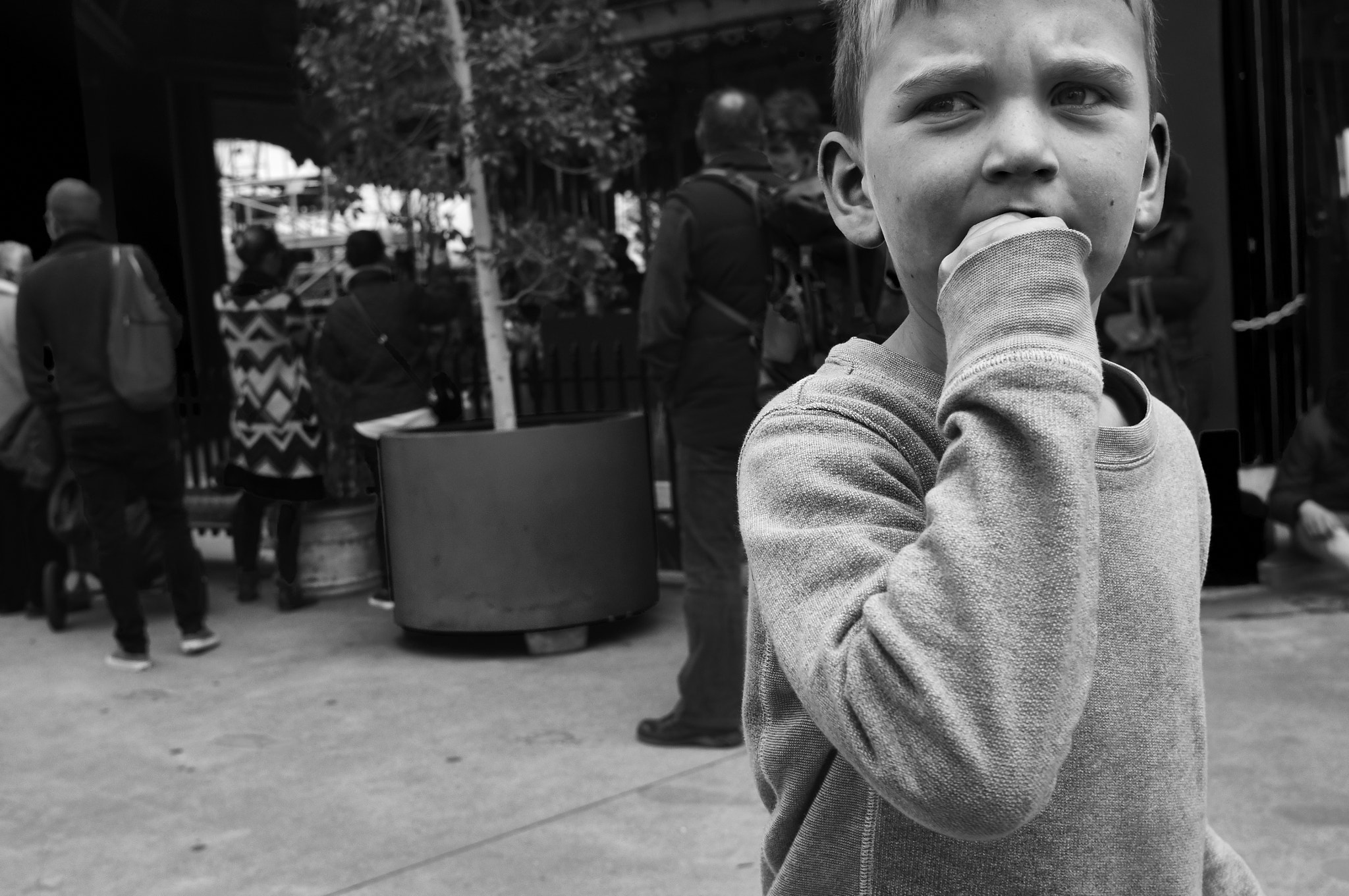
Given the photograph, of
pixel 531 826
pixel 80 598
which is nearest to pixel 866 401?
pixel 531 826

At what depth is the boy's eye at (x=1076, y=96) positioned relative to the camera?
0.97 metres

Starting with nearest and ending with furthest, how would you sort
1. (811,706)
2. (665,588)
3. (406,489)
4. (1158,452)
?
(811,706) → (1158,452) → (406,489) → (665,588)

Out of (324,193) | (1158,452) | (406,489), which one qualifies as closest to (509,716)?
(406,489)

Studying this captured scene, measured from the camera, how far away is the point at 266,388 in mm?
7086

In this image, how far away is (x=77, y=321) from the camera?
6109 mm

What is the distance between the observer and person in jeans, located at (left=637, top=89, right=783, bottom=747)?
4.55 meters

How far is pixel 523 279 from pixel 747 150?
66.6 inches

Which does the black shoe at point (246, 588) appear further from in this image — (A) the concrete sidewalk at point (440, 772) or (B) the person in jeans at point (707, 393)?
(B) the person in jeans at point (707, 393)

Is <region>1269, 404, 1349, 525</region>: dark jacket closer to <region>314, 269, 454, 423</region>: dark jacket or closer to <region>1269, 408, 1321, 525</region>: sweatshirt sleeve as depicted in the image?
<region>1269, 408, 1321, 525</region>: sweatshirt sleeve

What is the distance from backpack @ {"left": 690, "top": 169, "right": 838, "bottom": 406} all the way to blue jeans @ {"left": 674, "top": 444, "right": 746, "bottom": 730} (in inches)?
12.3

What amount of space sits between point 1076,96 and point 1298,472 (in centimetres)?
547

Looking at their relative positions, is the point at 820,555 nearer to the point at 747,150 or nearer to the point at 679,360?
the point at 679,360

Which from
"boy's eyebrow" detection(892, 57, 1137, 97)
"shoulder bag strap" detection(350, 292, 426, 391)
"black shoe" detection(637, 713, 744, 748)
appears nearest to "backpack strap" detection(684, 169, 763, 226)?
"black shoe" detection(637, 713, 744, 748)

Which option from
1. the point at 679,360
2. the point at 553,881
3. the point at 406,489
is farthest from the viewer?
the point at 406,489
